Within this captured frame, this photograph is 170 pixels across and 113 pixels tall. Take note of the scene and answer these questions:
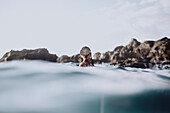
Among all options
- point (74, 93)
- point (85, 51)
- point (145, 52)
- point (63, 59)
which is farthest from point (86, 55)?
point (145, 52)

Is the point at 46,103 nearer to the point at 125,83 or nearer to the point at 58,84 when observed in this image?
the point at 58,84

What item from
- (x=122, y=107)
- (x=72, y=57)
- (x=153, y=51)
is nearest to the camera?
(x=122, y=107)

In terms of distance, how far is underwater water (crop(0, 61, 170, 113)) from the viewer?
259 centimetres

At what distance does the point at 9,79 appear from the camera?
293cm

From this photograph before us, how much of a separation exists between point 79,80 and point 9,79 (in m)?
1.43

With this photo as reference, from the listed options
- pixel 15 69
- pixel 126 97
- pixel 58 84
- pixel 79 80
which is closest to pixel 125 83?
pixel 126 97

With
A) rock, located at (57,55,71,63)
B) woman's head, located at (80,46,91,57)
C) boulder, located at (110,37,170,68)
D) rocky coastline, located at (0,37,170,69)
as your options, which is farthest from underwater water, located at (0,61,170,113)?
boulder, located at (110,37,170,68)

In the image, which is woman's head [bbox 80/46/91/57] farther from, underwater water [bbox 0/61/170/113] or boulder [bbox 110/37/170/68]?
→ boulder [bbox 110/37/170/68]

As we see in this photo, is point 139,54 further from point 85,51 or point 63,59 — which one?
point 85,51

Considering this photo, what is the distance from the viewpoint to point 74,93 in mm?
2826

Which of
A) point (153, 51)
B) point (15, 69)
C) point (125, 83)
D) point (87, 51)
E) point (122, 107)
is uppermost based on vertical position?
point (153, 51)

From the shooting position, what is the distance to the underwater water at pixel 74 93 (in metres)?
2.59

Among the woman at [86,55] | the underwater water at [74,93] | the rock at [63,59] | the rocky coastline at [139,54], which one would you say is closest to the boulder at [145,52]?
the rocky coastline at [139,54]

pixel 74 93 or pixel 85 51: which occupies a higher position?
pixel 85 51
